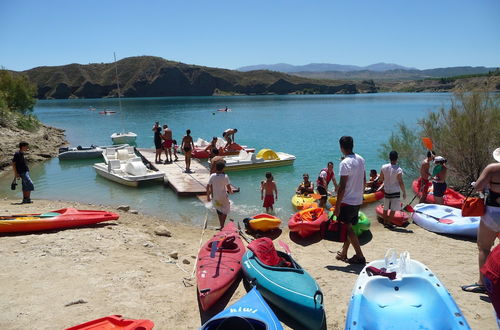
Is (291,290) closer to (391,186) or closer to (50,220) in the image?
(391,186)

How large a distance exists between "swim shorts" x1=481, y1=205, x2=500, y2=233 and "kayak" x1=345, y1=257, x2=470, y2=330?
1049mm

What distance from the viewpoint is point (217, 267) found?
5508 millimetres

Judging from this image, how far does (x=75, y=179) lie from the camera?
15828 millimetres

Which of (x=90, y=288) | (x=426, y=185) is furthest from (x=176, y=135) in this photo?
(x=90, y=288)

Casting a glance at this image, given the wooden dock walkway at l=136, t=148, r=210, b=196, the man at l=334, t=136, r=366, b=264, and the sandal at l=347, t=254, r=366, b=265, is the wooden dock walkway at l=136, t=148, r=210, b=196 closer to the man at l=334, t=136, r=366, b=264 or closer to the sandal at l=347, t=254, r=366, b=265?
the sandal at l=347, t=254, r=366, b=265

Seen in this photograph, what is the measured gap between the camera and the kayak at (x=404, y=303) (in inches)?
151

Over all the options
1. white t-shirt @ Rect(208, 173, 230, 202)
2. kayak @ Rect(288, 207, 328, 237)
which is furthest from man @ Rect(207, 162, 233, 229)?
kayak @ Rect(288, 207, 328, 237)

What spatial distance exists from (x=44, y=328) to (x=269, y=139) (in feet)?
86.9

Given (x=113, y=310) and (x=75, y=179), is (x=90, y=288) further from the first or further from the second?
(x=75, y=179)

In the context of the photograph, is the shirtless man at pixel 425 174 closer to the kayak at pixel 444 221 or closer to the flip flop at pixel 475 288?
the kayak at pixel 444 221

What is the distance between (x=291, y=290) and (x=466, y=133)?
34.0 ft

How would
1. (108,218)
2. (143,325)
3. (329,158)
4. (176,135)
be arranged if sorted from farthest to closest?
(176,135), (329,158), (108,218), (143,325)

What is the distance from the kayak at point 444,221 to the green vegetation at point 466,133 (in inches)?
169

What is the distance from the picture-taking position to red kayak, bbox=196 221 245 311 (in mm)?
4816
